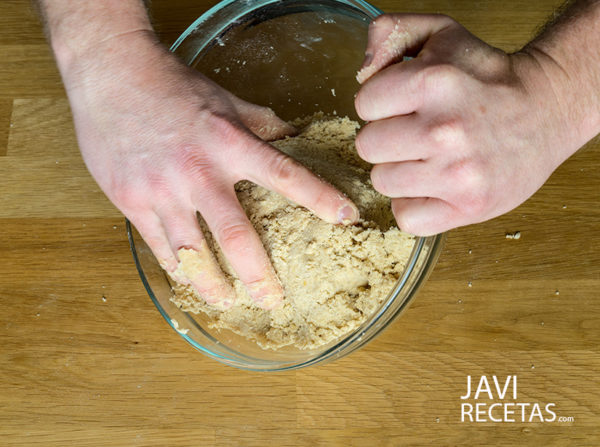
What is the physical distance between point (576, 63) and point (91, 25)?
27.0 inches

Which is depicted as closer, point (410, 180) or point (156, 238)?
point (410, 180)

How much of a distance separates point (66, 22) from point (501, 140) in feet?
2.14

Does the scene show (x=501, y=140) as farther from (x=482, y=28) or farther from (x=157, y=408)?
(x=157, y=408)

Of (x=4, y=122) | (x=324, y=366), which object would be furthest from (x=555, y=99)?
(x=4, y=122)

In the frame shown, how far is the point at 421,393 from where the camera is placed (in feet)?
2.95

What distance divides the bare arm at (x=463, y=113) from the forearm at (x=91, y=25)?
0.37 meters

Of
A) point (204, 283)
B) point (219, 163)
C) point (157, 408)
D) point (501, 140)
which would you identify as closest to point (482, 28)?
point (501, 140)

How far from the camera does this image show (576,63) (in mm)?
716

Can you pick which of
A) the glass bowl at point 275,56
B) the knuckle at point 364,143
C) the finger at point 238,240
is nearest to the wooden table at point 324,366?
the glass bowl at point 275,56

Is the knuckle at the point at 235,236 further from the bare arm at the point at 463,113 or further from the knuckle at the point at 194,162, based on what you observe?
the bare arm at the point at 463,113

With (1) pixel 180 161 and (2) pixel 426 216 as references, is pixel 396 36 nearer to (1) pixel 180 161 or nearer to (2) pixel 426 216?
(2) pixel 426 216

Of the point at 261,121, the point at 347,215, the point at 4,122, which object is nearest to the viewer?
the point at 347,215

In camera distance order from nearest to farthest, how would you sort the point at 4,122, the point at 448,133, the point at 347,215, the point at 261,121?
the point at 448,133 < the point at 347,215 < the point at 261,121 < the point at 4,122

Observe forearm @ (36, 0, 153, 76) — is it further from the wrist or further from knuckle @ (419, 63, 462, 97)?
the wrist
